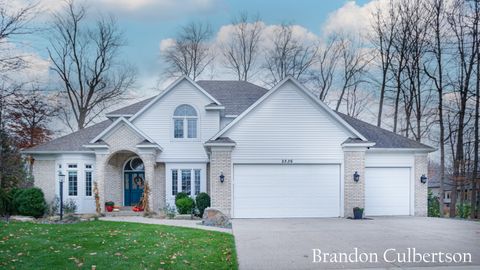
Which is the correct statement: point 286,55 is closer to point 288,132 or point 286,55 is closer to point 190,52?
point 190,52

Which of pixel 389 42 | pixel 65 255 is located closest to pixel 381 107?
pixel 389 42

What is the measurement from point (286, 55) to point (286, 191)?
66.6ft

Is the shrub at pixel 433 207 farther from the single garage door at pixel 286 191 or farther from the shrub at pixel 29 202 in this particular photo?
the shrub at pixel 29 202

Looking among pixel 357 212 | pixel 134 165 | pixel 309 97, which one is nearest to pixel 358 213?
pixel 357 212

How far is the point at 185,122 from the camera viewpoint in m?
22.5

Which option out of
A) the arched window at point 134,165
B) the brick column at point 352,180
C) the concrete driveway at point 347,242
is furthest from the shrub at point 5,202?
the brick column at point 352,180

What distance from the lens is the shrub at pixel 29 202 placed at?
782 inches

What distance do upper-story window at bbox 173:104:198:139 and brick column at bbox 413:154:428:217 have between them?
10.7 metres

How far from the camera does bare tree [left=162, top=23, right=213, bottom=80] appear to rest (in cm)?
3656

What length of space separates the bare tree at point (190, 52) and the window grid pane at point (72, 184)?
15599mm

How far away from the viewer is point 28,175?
85.3 ft

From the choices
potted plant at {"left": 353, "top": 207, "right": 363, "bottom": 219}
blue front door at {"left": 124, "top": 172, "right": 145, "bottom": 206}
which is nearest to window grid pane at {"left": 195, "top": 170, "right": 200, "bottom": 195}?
blue front door at {"left": 124, "top": 172, "right": 145, "bottom": 206}

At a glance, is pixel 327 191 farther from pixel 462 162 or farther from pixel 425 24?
pixel 425 24

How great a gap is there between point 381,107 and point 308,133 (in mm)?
12990
